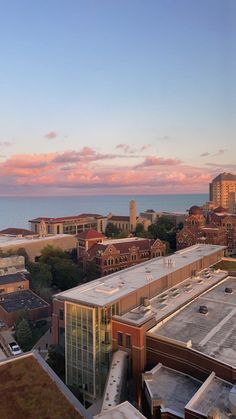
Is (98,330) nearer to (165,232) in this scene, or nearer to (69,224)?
(165,232)

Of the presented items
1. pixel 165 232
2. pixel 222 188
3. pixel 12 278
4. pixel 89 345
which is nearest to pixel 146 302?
pixel 89 345

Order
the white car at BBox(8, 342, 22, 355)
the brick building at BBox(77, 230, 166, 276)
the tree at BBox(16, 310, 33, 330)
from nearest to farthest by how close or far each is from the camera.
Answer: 1. the white car at BBox(8, 342, 22, 355)
2. the tree at BBox(16, 310, 33, 330)
3. the brick building at BBox(77, 230, 166, 276)

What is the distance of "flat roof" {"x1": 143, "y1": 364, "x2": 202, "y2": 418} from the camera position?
20.8 meters

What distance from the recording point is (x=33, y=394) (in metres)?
16.5

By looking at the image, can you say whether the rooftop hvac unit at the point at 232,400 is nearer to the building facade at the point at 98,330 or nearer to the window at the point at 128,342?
the building facade at the point at 98,330

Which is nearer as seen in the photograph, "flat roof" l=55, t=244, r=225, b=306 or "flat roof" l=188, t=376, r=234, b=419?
"flat roof" l=188, t=376, r=234, b=419

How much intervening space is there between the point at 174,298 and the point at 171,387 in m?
10.8

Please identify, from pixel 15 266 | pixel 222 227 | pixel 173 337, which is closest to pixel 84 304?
pixel 173 337

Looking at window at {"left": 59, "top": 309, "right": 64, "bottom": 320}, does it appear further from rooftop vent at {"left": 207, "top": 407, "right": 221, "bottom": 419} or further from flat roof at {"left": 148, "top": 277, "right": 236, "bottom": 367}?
rooftop vent at {"left": 207, "top": 407, "right": 221, "bottom": 419}

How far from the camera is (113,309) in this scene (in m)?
27.4

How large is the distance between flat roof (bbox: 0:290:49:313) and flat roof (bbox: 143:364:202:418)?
2433cm

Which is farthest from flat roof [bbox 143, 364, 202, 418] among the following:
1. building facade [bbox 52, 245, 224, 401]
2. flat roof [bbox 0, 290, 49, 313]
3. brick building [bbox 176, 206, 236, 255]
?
brick building [bbox 176, 206, 236, 255]

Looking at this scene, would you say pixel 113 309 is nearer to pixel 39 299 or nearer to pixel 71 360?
pixel 71 360

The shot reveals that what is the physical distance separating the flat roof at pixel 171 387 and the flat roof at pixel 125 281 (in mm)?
5719
